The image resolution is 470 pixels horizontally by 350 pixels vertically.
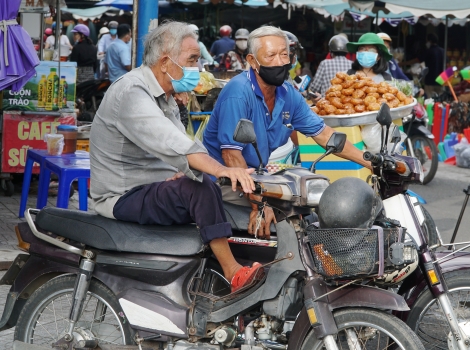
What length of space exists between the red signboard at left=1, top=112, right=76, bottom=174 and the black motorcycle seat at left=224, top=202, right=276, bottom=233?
4710 millimetres

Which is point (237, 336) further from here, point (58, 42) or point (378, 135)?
point (58, 42)

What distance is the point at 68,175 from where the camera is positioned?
20.8ft

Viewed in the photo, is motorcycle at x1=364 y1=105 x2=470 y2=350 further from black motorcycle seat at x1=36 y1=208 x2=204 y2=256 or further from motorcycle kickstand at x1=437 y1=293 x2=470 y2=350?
black motorcycle seat at x1=36 y1=208 x2=204 y2=256

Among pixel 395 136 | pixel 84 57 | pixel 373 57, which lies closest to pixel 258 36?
pixel 395 136

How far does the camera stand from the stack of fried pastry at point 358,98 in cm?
716

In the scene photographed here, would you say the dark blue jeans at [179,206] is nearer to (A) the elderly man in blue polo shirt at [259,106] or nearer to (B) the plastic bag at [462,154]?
(A) the elderly man in blue polo shirt at [259,106]

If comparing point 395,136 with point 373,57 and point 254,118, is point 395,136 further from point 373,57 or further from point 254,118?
point 373,57

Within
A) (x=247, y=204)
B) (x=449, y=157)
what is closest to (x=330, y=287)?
(x=247, y=204)

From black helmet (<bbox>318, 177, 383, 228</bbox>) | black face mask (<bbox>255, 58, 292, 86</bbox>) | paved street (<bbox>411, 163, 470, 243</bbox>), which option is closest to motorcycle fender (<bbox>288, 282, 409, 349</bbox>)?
black helmet (<bbox>318, 177, 383, 228</bbox>)

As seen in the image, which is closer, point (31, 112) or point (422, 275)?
point (422, 275)

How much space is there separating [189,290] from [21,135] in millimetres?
5096

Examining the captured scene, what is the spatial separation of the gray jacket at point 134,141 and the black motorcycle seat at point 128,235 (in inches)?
4.8

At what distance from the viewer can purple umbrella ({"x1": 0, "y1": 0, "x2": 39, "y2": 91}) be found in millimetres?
6445

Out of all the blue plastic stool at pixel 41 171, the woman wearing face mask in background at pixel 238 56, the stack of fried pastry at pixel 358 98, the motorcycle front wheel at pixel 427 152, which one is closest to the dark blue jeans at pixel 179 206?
the blue plastic stool at pixel 41 171
